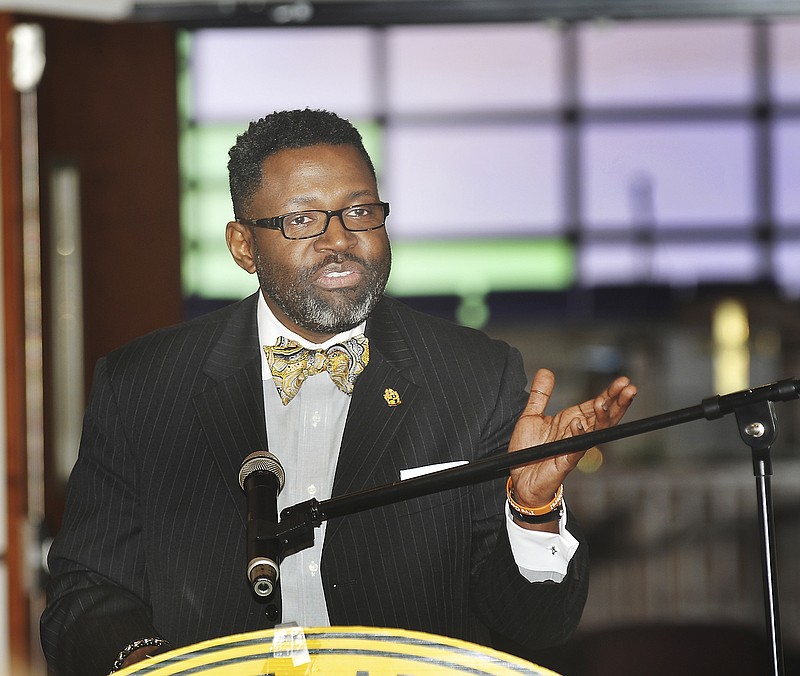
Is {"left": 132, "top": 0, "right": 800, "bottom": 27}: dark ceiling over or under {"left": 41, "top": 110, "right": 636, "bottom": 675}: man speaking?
over

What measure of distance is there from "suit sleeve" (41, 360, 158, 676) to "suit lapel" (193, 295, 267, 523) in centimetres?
10

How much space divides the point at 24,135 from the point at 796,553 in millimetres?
2662

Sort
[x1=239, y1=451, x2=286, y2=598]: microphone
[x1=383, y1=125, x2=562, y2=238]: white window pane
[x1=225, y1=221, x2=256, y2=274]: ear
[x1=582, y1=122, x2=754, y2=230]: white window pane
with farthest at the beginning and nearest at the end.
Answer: [x1=582, y1=122, x2=754, y2=230]: white window pane < [x1=383, y1=125, x2=562, y2=238]: white window pane < [x1=225, y1=221, x2=256, y2=274]: ear < [x1=239, y1=451, x2=286, y2=598]: microphone

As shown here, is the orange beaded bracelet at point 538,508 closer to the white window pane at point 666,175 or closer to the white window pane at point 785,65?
the white window pane at point 666,175

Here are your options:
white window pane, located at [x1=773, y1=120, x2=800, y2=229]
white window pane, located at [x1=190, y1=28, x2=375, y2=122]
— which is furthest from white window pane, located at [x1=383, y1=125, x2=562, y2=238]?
white window pane, located at [x1=773, y1=120, x2=800, y2=229]

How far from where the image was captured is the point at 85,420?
1261 millimetres

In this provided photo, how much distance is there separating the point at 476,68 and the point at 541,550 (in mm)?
3863

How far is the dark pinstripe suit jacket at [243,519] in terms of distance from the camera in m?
1.18

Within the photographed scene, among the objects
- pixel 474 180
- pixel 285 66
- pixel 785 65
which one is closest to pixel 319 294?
pixel 285 66

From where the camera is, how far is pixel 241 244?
3.92ft

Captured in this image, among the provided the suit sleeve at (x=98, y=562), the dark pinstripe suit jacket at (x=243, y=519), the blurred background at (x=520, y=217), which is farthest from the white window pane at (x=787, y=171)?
the suit sleeve at (x=98, y=562)

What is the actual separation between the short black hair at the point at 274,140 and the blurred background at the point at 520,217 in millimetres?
40

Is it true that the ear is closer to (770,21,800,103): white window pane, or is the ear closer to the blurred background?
the blurred background

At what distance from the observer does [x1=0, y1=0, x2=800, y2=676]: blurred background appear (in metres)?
1.99
